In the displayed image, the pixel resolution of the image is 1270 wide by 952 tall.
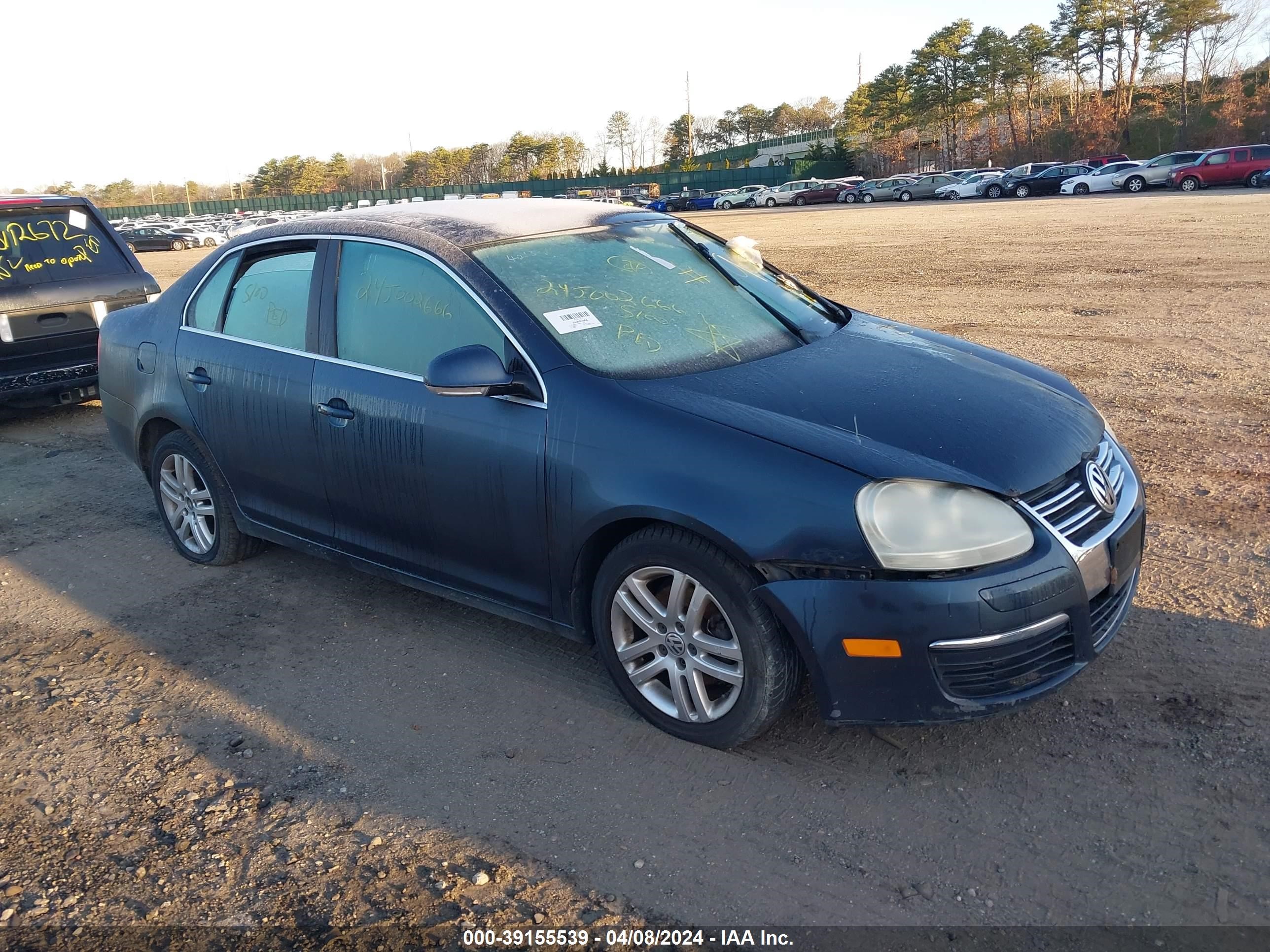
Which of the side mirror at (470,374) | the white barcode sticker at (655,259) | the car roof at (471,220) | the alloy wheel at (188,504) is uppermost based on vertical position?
the car roof at (471,220)

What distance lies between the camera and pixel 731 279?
176 inches

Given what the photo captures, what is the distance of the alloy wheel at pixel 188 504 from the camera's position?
203 inches

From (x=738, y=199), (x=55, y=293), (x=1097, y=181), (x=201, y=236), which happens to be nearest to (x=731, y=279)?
(x=55, y=293)

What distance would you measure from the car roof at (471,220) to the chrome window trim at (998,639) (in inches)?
90.6

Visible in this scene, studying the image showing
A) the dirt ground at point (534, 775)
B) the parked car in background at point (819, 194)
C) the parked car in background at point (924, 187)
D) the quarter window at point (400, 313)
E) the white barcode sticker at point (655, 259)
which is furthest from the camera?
the parked car in background at point (819, 194)

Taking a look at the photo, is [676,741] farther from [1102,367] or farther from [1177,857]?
[1102,367]

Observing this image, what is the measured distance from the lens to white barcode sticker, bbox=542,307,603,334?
3705 mm

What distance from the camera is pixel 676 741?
345cm

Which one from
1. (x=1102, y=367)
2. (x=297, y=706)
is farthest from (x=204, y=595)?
(x=1102, y=367)

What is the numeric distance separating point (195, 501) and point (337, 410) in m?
1.53

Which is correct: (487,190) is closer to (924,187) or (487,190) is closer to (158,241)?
(924,187)

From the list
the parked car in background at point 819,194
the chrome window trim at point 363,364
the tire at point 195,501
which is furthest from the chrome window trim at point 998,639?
the parked car in background at point 819,194

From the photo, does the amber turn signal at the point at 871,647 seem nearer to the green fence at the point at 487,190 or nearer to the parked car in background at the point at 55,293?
the parked car in background at the point at 55,293

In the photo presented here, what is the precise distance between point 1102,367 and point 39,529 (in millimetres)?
7599
